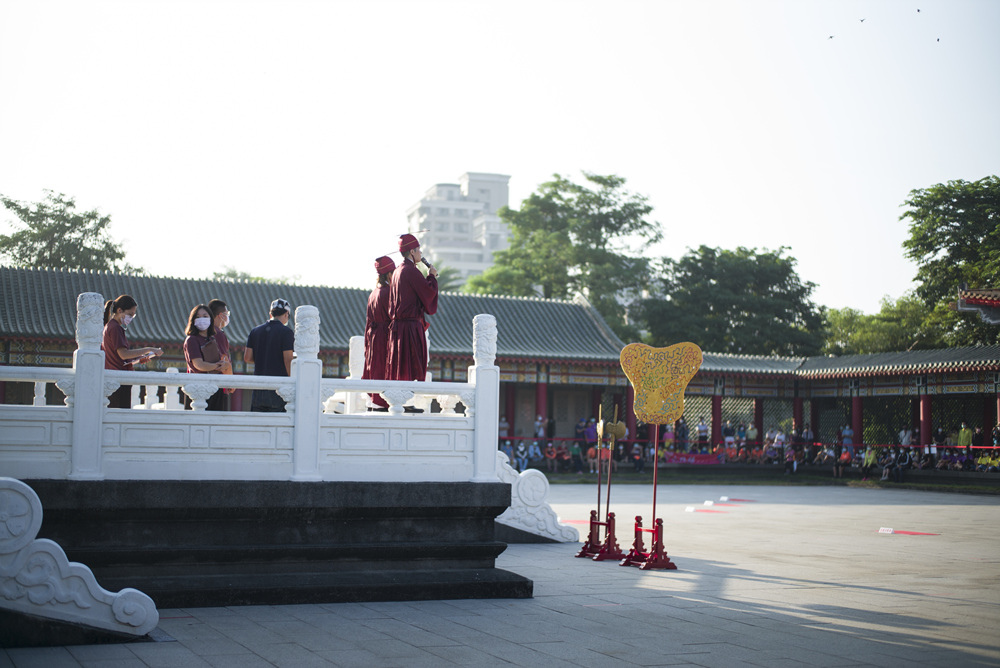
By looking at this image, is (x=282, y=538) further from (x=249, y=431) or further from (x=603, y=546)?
(x=603, y=546)

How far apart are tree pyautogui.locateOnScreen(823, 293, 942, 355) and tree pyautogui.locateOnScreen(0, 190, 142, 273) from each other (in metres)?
29.6

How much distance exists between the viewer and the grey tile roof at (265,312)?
2545 cm

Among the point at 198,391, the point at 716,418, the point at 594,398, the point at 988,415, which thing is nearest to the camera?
the point at 198,391

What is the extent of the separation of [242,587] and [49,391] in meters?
17.8

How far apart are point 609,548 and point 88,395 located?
549cm

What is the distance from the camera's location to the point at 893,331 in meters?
41.9

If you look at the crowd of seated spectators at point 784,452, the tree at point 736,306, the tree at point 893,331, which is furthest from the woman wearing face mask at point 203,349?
the tree at point 893,331

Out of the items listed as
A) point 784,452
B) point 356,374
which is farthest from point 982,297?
point 356,374

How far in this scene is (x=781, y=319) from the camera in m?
40.7

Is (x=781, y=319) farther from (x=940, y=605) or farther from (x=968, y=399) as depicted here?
(x=940, y=605)

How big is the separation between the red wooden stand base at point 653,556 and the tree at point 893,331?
101ft

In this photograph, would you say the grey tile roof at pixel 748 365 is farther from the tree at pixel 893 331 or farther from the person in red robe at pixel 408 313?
the person in red robe at pixel 408 313

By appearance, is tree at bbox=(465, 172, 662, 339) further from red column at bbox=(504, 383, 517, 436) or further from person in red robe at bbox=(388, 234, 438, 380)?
person in red robe at bbox=(388, 234, 438, 380)

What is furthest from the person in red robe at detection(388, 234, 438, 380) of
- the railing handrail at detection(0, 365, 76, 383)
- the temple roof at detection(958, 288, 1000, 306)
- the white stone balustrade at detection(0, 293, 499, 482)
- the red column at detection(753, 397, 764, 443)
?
the red column at detection(753, 397, 764, 443)
